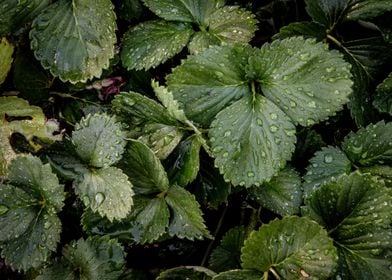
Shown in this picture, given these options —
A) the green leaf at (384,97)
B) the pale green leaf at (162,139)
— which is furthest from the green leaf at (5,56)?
the green leaf at (384,97)

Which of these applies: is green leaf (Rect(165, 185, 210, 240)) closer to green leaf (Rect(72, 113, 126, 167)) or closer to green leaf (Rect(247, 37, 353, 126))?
green leaf (Rect(72, 113, 126, 167))

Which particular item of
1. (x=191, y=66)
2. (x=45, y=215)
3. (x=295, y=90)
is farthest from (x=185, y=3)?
(x=45, y=215)

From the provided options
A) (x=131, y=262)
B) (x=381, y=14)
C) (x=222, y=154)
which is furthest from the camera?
(x=131, y=262)

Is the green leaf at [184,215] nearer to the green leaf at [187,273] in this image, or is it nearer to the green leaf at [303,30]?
the green leaf at [187,273]

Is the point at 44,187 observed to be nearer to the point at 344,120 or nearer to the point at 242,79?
the point at 242,79

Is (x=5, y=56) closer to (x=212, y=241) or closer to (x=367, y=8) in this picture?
(x=212, y=241)

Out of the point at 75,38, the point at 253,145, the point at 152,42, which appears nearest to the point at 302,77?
the point at 253,145

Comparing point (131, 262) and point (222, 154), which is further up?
point (222, 154)
